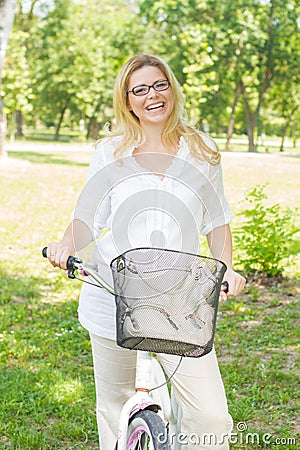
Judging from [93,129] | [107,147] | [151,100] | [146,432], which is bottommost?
[93,129]

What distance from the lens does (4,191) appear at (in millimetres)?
14086

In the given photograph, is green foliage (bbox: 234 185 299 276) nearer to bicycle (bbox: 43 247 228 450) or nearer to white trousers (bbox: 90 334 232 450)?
white trousers (bbox: 90 334 232 450)

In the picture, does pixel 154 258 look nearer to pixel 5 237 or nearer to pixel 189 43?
pixel 5 237

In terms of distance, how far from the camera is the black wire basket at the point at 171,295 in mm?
2254

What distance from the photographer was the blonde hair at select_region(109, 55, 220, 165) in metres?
2.83

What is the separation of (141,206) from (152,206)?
0.05 m

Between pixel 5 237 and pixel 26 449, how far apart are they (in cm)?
577

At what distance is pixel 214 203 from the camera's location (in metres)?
2.82

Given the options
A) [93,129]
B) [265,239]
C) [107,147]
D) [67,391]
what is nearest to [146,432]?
[107,147]

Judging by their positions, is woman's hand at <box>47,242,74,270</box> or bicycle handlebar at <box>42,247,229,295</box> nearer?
bicycle handlebar at <box>42,247,229,295</box>

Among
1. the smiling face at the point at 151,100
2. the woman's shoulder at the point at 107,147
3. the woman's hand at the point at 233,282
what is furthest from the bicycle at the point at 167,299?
the smiling face at the point at 151,100

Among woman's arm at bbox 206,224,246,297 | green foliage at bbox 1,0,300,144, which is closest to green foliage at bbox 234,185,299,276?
woman's arm at bbox 206,224,246,297

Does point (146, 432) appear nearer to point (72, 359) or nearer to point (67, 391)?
point (67, 391)

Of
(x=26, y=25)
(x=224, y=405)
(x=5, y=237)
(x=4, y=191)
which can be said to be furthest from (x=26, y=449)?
(x=26, y=25)
